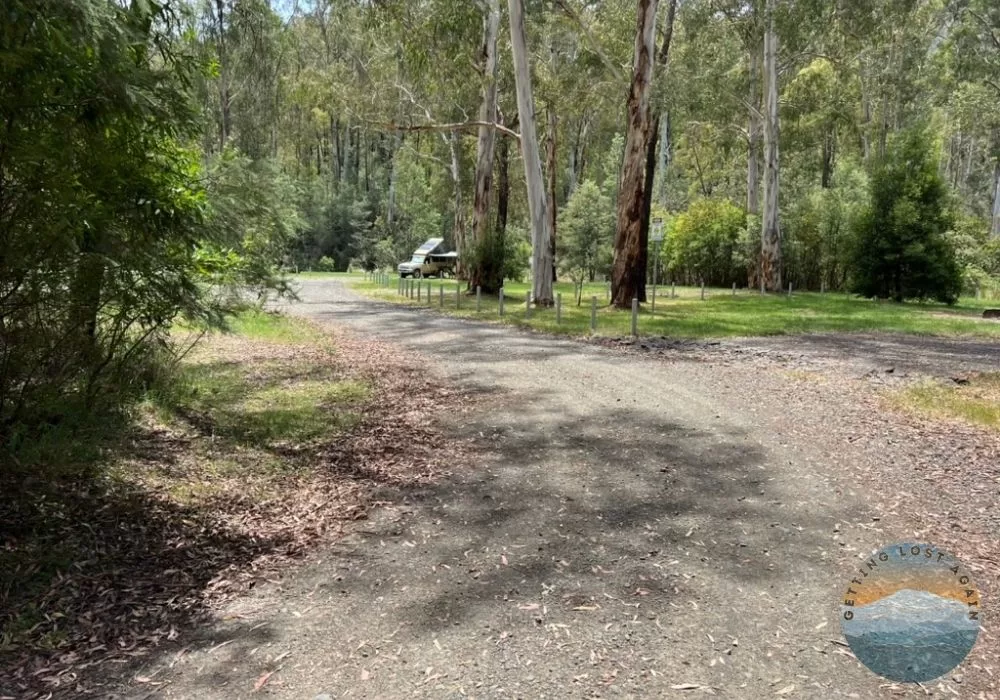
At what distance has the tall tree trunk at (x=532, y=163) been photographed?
1997cm

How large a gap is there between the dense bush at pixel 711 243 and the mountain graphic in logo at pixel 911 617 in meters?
34.3

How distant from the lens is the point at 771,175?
30.4 metres

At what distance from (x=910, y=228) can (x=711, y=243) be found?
11746 millimetres

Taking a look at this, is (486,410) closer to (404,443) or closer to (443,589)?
(404,443)

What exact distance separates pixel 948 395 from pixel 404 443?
7297 mm

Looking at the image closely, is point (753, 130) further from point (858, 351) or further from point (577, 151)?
point (858, 351)

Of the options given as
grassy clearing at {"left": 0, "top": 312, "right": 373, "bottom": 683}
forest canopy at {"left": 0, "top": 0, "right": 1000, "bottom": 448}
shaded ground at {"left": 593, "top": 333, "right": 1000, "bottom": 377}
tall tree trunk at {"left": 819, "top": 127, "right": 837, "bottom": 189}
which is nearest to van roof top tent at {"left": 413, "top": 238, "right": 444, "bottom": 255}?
forest canopy at {"left": 0, "top": 0, "right": 1000, "bottom": 448}

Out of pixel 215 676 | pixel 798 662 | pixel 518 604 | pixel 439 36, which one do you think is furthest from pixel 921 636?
pixel 439 36

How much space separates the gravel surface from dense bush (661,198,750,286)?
30.7m

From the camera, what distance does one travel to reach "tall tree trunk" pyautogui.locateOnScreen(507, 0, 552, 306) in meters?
20.0

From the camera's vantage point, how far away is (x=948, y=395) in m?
9.59

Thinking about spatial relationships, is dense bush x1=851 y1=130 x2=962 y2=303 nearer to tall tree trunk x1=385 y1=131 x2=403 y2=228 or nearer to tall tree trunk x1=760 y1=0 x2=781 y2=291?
tall tree trunk x1=760 y1=0 x2=781 y2=291


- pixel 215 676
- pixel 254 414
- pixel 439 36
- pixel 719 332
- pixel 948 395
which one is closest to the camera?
pixel 215 676

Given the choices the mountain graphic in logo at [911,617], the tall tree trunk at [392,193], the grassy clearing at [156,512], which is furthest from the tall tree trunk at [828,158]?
the mountain graphic in logo at [911,617]
